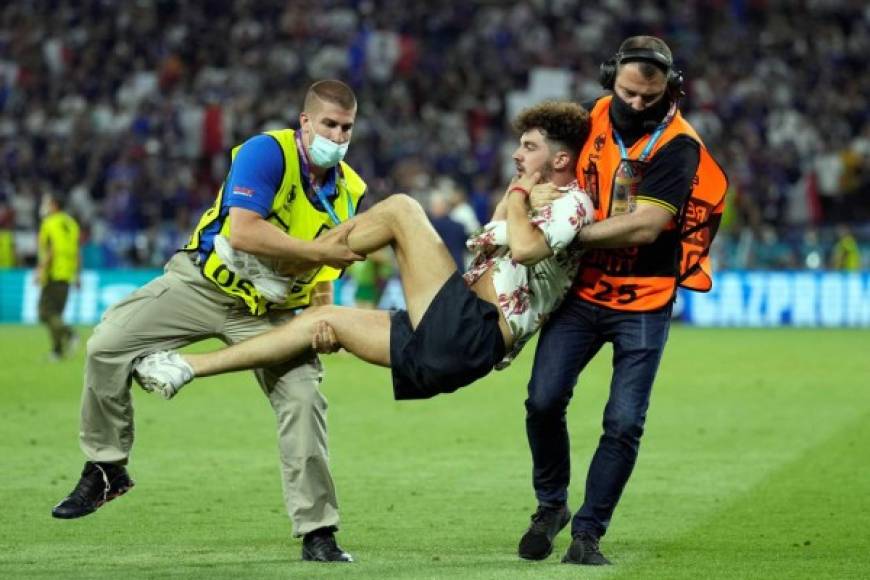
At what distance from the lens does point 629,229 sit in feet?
24.1

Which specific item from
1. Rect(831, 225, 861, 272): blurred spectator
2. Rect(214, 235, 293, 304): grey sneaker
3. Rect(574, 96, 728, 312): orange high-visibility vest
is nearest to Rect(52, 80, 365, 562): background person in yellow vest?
Rect(214, 235, 293, 304): grey sneaker

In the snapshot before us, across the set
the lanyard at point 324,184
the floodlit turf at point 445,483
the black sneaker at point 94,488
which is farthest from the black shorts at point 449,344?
the black sneaker at point 94,488

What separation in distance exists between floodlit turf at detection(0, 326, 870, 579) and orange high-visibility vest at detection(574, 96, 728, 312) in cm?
131

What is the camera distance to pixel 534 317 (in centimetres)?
769

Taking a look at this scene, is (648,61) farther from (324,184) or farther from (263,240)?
(263,240)

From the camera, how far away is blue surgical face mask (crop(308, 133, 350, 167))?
777 cm

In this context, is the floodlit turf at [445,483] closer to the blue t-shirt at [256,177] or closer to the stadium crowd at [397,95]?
the blue t-shirt at [256,177]

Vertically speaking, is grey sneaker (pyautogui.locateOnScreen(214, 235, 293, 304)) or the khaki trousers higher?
grey sneaker (pyautogui.locateOnScreen(214, 235, 293, 304))

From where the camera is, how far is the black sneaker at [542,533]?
7785 mm

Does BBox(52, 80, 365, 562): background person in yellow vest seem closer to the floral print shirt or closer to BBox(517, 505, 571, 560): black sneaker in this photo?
Result: the floral print shirt

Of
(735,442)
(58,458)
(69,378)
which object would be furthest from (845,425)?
(69,378)

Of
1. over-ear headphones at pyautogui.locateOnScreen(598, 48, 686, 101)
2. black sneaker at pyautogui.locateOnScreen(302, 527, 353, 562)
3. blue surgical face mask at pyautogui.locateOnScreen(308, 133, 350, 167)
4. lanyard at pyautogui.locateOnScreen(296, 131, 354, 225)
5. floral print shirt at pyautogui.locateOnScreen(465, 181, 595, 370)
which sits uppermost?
over-ear headphones at pyautogui.locateOnScreen(598, 48, 686, 101)

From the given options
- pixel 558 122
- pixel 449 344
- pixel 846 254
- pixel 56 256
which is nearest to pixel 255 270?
pixel 449 344

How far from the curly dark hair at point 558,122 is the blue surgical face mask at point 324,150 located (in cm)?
88
